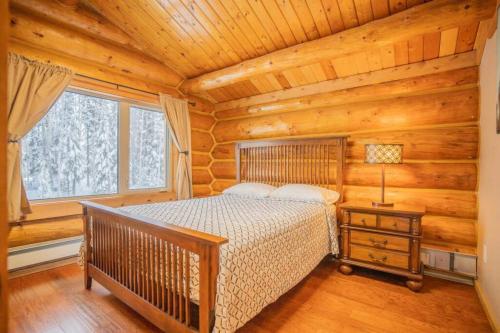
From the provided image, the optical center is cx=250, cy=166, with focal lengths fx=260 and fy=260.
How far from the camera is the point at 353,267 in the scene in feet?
9.44

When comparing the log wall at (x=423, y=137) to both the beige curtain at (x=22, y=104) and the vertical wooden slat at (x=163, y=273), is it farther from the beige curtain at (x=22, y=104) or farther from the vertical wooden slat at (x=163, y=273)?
the beige curtain at (x=22, y=104)

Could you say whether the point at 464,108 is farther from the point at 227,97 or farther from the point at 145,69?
the point at 145,69

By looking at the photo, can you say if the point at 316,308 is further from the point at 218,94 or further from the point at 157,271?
the point at 218,94

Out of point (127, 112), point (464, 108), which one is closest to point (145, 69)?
point (127, 112)

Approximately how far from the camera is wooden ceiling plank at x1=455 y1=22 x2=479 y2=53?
2.33m

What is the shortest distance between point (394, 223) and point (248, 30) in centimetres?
258

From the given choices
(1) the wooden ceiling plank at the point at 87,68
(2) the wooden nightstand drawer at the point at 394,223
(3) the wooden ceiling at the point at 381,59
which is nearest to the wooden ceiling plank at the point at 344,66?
(3) the wooden ceiling at the point at 381,59

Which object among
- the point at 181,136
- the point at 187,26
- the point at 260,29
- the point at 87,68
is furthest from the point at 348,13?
the point at 87,68

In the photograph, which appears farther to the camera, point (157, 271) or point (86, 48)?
point (86, 48)

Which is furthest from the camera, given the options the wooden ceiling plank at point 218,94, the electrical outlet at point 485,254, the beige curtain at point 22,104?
the wooden ceiling plank at point 218,94

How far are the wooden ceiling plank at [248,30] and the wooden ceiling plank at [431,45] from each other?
5.21 ft

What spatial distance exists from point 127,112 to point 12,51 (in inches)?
50.5

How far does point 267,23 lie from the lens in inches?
112

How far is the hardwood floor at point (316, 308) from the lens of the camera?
187cm
